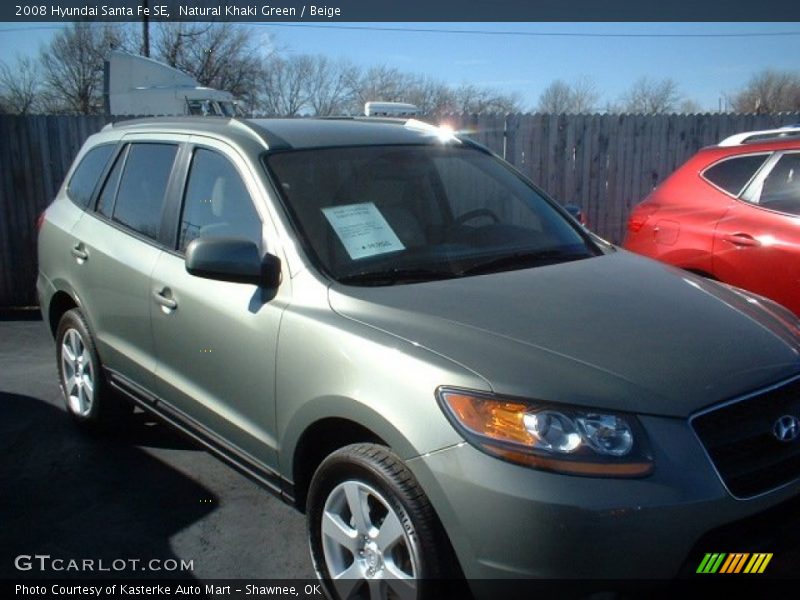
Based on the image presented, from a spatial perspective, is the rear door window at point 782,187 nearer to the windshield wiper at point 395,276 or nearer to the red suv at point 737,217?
the red suv at point 737,217

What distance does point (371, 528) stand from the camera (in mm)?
2498

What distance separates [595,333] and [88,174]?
358 cm

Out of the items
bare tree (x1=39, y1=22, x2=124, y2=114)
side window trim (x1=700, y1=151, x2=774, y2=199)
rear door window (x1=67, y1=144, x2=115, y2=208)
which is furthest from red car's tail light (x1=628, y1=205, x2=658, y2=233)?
bare tree (x1=39, y1=22, x2=124, y2=114)

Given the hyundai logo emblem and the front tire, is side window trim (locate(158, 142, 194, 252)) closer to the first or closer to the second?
the front tire

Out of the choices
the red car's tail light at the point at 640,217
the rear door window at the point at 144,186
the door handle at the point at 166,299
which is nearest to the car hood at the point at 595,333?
the door handle at the point at 166,299

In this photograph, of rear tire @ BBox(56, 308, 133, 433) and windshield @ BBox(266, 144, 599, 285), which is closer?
windshield @ BBox(266, 144, 599, 285)

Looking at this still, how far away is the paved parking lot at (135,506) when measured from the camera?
329cm

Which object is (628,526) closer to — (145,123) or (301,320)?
(301,320)

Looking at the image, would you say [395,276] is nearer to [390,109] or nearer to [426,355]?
[426,355]

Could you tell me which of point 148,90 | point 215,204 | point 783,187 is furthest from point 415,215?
point 148,90

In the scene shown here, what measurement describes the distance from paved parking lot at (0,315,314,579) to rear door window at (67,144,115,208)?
148 centimetres

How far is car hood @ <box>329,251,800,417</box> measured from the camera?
2.21 m

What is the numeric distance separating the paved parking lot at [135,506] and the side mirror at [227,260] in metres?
1.27

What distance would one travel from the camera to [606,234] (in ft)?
32.5
